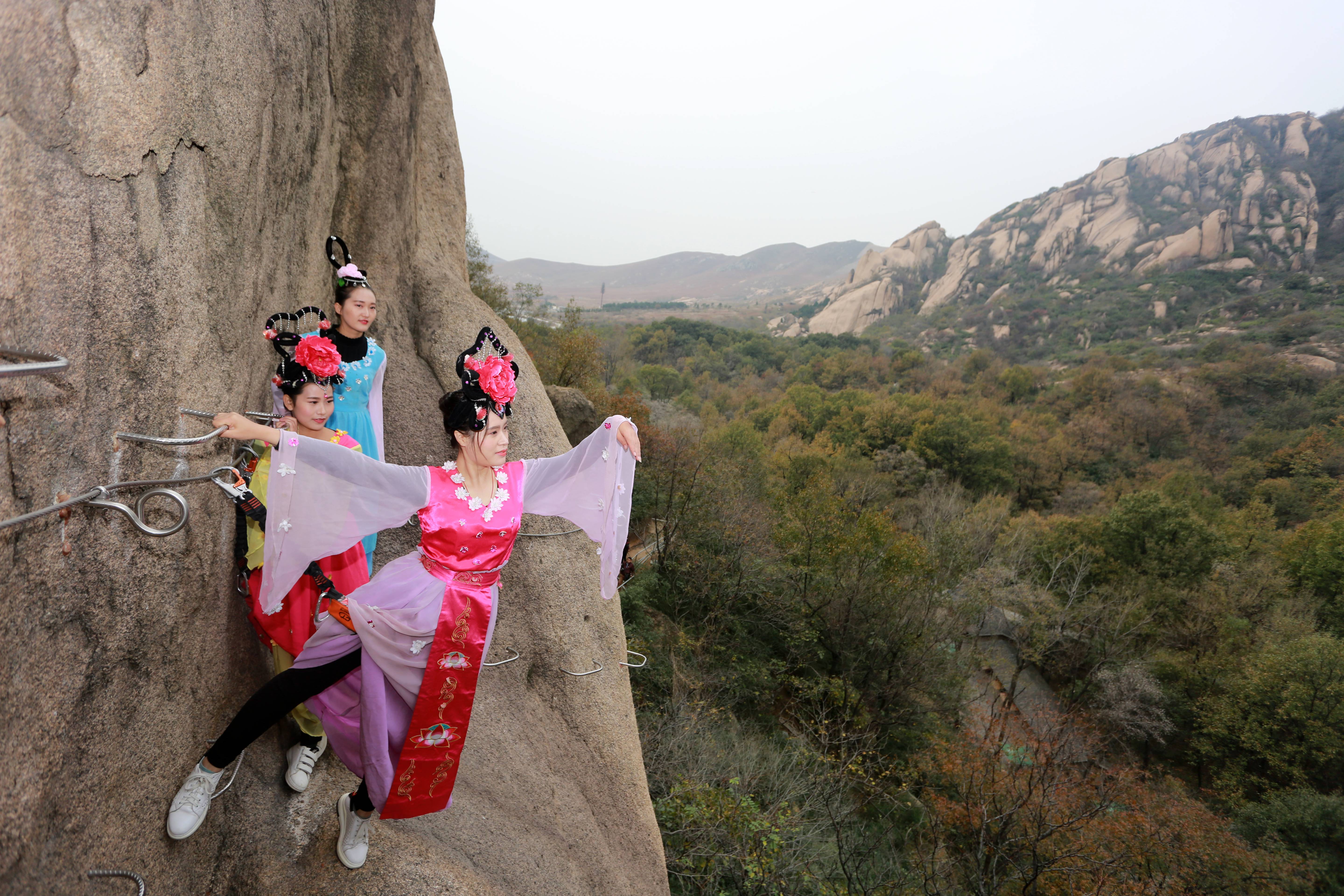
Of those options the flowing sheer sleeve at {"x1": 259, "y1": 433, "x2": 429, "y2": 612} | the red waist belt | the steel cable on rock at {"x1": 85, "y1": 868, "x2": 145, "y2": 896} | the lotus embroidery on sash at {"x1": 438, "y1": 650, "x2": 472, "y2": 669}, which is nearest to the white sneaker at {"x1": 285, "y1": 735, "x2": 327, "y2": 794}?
the steel cable on rock at {"x1": 85, "y1": 868, "x2": 145, "y2": 896}

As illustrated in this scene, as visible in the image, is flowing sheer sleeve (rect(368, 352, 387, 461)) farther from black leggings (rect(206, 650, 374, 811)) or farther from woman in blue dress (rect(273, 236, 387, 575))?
black leggings (rect(206, 650, 374, 811))

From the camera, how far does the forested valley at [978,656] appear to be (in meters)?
10.3

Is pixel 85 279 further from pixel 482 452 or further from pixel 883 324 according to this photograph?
pixel 883 324

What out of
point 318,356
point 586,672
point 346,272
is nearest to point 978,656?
point 586,672

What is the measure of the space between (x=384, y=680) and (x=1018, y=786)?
549 inches

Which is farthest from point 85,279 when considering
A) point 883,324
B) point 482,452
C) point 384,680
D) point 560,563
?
point 883,324

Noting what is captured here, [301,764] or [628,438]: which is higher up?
[628,438]

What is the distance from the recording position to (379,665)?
258cm

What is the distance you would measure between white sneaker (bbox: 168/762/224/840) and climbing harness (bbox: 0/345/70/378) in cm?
169

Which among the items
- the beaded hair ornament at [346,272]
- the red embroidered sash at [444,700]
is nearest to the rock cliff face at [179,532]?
the beaded hair ornament at [346,272]

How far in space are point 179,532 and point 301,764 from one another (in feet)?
4.25

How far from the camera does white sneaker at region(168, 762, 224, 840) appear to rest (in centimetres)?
231

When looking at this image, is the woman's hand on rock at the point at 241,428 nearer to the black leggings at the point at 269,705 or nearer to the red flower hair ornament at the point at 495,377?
the red flower hair ornament at the point at 495,377

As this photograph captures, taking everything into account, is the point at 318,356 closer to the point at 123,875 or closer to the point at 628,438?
the point at 628,438
